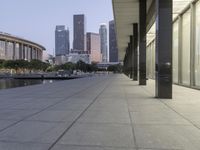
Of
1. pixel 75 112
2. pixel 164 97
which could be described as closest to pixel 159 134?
pixel 75 112

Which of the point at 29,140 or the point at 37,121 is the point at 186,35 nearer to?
the point at 37,121

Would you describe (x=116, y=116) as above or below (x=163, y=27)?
below

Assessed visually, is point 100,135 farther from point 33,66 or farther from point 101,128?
point 33,66

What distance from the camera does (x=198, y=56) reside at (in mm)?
20984

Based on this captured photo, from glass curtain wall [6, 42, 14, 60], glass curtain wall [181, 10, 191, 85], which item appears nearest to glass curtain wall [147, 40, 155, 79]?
glass curtain wall [181, 10, 191, 85]

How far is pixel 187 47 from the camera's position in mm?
24219

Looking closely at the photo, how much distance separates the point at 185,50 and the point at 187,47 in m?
0.77

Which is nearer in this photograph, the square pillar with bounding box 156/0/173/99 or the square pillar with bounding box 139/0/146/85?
the square pillar with bounding box 156/0/173/99

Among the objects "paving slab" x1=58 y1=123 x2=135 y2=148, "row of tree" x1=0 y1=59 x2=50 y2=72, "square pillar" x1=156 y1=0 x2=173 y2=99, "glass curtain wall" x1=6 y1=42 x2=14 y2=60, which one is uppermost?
"glass curtain wall" x1=6 y1=42 x2=14 y2=60

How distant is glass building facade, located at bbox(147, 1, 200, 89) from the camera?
2141 centimetres

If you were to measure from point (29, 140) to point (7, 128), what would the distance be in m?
1.43

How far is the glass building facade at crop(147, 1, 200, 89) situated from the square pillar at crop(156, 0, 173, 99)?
6688 mm

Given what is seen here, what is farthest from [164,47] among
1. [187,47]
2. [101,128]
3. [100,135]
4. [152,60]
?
[152,60]

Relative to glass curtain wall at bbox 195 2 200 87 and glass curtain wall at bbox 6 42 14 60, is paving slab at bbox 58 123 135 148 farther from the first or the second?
glass curtain wall at bbox 6 42 14 60
